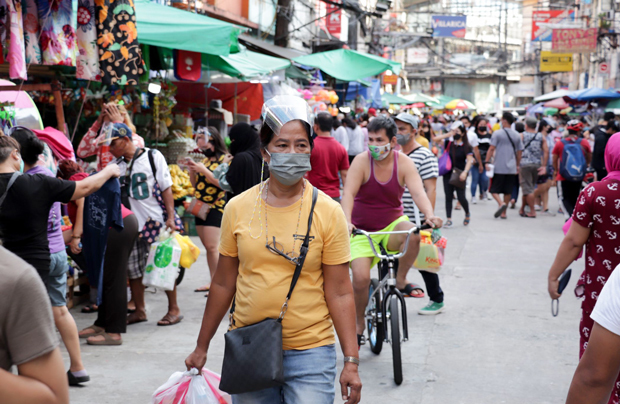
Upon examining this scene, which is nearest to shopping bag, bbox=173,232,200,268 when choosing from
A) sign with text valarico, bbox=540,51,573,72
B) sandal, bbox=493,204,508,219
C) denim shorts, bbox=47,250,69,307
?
denim shorts, bbox=47,250,69,307

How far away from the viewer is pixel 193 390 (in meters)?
3.05

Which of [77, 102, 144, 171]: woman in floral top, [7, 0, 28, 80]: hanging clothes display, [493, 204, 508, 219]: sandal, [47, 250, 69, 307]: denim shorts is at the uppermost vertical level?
[7, 0, 28, 80]: hanging clothes display

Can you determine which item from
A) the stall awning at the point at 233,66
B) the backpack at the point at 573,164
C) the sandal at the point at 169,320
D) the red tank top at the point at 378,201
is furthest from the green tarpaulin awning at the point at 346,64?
the red tank top at the point at 378,201

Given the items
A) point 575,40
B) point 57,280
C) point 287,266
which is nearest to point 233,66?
point 57,280

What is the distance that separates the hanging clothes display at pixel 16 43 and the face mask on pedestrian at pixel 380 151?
2.80 metres

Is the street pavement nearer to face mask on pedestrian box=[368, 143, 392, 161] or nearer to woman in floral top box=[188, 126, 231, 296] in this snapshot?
woman in floral top box=[188, 126, 231, 296]

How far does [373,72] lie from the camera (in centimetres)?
1619

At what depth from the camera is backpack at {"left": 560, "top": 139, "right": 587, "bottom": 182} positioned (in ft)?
41.7

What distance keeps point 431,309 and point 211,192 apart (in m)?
2.55

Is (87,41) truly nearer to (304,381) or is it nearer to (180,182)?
(180,182)

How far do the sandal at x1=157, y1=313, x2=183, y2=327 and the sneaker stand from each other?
2.44m

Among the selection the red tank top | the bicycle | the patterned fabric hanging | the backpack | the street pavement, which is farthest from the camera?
the backpack

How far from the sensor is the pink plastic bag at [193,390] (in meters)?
3.05

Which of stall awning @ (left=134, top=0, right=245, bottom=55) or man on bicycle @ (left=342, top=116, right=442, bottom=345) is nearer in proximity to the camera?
man on bicycle @ (left=342, top=116, right=442, bottom=345)
